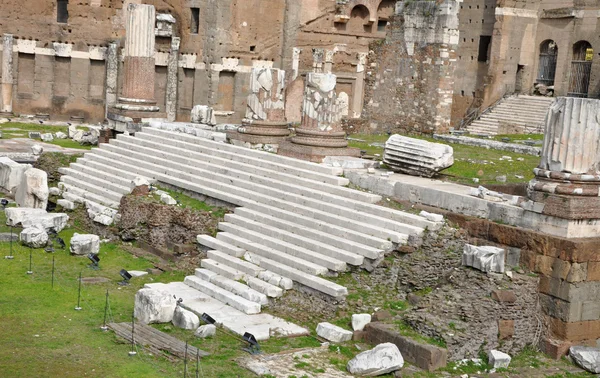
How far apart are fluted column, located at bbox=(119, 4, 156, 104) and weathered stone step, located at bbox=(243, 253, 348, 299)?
37.3 ft

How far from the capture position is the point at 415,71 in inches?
1003

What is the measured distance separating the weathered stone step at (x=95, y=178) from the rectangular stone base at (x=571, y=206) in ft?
29.2

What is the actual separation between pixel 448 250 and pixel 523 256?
3.38 ft

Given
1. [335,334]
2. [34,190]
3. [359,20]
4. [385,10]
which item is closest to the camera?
[335,334]

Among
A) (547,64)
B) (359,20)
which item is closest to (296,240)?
(547,64)

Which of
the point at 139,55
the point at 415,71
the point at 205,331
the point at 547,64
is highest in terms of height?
the point at 547,64

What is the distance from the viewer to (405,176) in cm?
1494

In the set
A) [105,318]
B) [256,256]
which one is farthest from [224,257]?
[105,318]

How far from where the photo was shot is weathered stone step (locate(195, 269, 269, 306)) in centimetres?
1219

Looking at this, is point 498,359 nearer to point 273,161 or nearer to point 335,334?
point 335,334

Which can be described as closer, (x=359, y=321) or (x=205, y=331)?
(x=205, y=331)

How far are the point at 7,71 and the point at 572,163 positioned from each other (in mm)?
23790

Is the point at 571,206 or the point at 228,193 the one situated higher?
the point at 571,206

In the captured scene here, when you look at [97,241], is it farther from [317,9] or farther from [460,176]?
[317,9]
